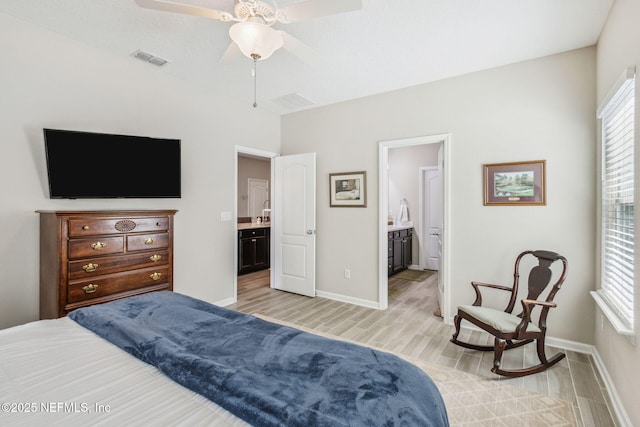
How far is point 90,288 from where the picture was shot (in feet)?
7.73

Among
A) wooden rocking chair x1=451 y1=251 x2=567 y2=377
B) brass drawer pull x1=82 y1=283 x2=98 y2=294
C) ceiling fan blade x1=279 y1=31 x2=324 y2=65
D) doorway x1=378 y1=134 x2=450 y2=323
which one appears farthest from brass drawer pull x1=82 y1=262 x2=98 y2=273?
wooden rocking chair x1=451 y1=251 x2=567 y2=377

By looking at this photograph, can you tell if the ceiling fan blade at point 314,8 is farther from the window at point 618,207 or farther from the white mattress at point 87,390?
the white mattress at point 87,390

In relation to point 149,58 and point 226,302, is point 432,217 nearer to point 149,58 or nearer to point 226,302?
point 226,302

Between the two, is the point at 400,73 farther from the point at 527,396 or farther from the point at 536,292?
the point at 527,396

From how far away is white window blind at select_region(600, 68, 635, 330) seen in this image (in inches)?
76.3

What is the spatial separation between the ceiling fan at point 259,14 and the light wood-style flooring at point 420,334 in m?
2.72

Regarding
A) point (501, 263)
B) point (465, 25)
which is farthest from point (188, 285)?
point (465, 25)

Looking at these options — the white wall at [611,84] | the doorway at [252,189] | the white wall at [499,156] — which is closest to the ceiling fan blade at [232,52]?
the white wall at [499,156]

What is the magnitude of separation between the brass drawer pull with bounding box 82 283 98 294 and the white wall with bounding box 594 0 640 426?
361 centimetres

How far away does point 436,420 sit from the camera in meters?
0.98

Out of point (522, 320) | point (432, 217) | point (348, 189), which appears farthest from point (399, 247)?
point (522, 320)

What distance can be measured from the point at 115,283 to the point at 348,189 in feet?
9.46

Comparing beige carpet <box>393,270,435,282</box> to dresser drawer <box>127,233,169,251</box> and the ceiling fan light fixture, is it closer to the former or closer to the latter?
dresser drawer <box>127,233,169,251</box>

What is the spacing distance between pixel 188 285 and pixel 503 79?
418 centimetres
